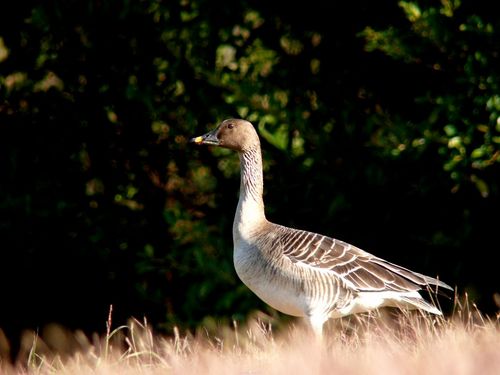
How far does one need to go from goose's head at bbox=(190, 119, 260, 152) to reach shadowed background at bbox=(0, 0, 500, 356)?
0.55m

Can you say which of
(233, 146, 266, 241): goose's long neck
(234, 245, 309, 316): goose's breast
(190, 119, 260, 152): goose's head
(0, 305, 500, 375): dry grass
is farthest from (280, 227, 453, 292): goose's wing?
(190, 119, 260, 152): goose's head

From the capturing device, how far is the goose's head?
797 centimetres

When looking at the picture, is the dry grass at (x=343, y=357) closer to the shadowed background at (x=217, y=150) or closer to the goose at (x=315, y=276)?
the goose at (x=315, y=276)

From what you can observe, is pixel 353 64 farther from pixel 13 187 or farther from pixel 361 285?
pixel 13 187

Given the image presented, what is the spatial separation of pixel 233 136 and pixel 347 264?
1.35 metres

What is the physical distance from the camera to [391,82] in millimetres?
8609

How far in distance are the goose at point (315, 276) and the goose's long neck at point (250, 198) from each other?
2 cm

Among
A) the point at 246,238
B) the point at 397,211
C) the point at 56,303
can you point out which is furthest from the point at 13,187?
the point at 397,211

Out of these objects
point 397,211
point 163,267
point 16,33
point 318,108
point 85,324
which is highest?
point 16,33

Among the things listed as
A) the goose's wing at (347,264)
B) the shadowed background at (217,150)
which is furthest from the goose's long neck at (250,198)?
the shadowed background at (217,150)

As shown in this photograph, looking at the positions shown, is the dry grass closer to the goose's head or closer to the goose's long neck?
the goose's long neck

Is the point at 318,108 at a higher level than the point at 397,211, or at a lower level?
higher

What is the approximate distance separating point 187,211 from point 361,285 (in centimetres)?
243

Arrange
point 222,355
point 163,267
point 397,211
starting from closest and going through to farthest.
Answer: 1. point 222,355
2. point 397,211
3. point 163,267
